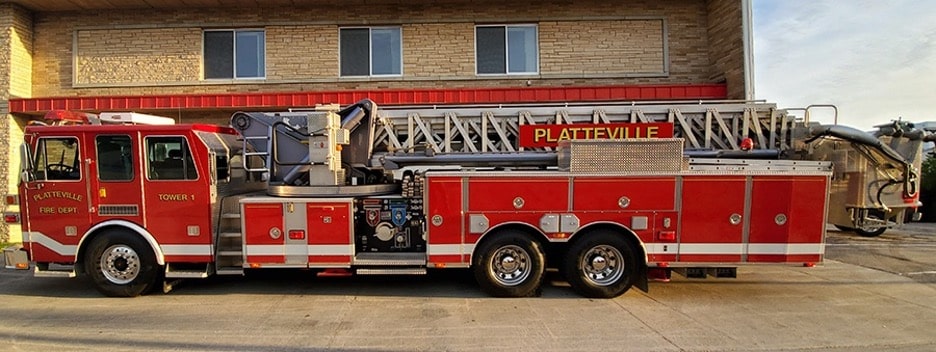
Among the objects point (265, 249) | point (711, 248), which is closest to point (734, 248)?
point (711, 248)

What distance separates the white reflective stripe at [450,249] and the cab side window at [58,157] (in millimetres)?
→ 4530

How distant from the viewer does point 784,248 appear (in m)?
5.79

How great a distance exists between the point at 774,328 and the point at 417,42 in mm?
9317

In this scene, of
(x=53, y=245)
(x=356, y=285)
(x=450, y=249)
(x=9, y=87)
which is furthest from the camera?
(x=9, y=87)

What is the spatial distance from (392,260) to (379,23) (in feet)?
24.5

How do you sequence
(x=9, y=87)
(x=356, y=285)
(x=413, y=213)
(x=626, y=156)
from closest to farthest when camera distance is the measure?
(x=626, y=156) → (x=413, y=213) → (x=356, y=285) → (x=9, y=87)

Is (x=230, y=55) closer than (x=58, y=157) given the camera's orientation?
No

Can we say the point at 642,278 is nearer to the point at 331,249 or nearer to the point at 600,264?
the point at 600,264

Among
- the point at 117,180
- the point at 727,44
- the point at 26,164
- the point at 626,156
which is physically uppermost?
the point at 727,44

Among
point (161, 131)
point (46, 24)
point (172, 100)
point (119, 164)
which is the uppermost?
point (46, 24)

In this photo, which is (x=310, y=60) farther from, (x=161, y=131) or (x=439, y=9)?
(x=161, y=131)

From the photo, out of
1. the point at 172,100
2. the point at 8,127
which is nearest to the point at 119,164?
the point at 172,100

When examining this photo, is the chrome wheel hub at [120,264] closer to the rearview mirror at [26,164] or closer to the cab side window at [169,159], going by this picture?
the cab side window at [169,159]

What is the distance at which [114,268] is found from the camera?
6020 mm
